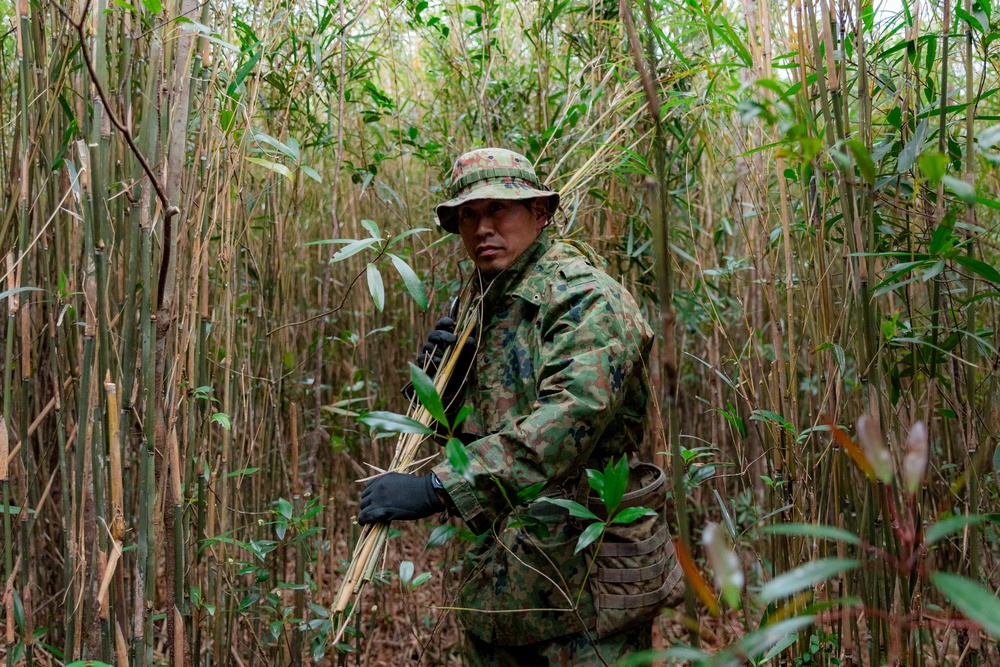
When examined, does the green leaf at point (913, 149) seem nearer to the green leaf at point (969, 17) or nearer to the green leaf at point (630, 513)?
the green leaf at point (969, 17)

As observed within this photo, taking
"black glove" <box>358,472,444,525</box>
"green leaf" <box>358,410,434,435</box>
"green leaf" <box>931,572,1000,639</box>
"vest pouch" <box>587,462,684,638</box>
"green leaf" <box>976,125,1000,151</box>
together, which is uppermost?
"green leaf" <box>976,125,1000,151</box>

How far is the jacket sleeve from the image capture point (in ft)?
4.14

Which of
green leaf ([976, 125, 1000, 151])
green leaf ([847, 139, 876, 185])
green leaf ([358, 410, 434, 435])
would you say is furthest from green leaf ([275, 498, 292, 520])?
green leaf ([976, 125, 1000, 151])

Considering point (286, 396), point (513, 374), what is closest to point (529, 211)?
point (513, 374)

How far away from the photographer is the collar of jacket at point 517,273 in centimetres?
159

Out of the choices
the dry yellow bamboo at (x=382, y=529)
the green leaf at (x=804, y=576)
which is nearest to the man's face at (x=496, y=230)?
the dry yellow bamboo at (x=382, y=529)

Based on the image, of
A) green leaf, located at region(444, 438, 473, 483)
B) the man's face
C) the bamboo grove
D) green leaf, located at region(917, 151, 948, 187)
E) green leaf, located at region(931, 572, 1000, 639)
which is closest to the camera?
green leaf, located at region(931, 572, 1000, 639)

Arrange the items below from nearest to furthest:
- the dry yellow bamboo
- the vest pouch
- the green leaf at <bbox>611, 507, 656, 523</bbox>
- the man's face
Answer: the green leaf at <bbox>611, 507, 656, 523</bbox> < the dry yellow bamboo < the vest pouch < the man's face

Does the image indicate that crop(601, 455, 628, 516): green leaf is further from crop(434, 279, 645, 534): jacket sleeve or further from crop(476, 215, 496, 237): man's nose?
crop(476, 215, 496, 237): man's nose

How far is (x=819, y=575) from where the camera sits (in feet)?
1.68

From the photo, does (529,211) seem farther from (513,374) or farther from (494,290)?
(513,374)

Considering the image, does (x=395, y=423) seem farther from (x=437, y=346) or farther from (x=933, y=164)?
(x=437, y=346)

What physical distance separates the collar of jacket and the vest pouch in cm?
45

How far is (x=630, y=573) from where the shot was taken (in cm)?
147
